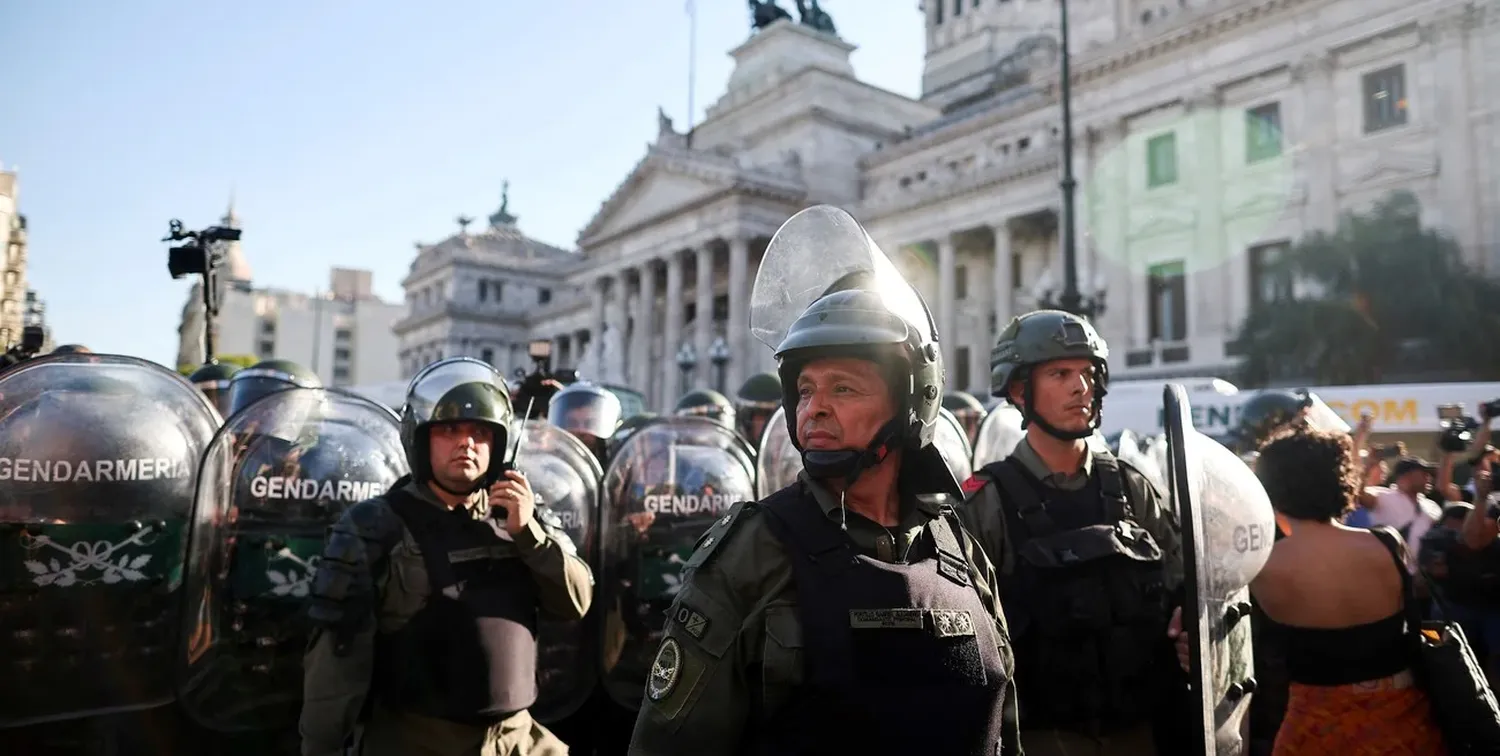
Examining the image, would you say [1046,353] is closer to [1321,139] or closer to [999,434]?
[999,434]

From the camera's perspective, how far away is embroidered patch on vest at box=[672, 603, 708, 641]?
171cm

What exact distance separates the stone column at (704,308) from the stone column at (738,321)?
5.10 ft

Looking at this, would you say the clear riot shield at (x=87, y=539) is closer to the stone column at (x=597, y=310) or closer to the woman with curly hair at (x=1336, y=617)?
the woman with curly hair at (x=1336, y=617)

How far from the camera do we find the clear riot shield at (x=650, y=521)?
4.36m

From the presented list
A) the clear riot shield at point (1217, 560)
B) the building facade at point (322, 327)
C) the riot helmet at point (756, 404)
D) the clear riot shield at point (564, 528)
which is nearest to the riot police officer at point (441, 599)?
the clear riot shield at point (564, 528)

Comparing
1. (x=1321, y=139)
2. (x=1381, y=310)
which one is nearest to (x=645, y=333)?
(x=1321, y=139)

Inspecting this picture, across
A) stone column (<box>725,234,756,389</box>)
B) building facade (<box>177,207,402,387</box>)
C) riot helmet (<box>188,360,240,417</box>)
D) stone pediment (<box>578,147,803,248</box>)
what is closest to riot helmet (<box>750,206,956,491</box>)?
riot helmet (<box>188,360,240,417</box>)

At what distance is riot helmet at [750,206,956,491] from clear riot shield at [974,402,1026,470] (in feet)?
11.5

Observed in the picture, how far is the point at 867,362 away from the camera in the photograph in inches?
76.2

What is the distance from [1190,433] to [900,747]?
141cm

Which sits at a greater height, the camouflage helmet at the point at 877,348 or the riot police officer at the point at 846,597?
the camouflage helmet at the point at 877,348

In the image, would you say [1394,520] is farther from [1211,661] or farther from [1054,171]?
[1054,171]

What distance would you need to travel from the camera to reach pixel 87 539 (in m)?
3.55

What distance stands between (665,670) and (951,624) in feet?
1.75
